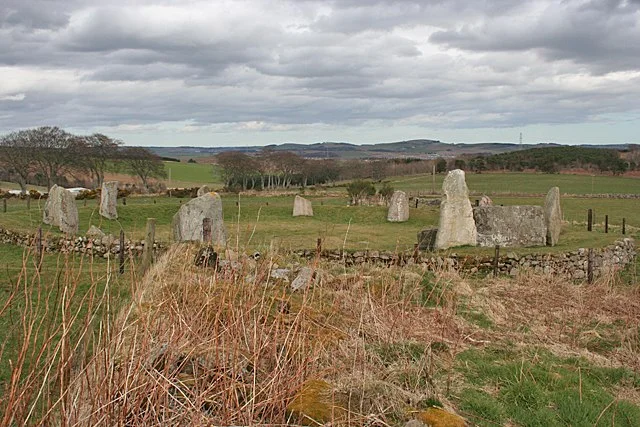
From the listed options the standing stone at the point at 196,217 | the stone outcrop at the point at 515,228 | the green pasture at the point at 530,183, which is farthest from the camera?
the green pasture at the point at 530,183

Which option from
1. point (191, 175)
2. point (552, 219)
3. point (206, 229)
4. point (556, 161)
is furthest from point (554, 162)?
point (206, 229)

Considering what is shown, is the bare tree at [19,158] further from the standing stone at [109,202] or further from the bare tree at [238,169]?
the standing stone at [109,202]

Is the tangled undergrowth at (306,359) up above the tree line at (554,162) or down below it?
below

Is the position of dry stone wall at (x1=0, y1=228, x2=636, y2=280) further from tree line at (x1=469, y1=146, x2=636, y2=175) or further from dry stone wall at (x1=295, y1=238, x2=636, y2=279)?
tree line at (x1=469, y1=146, x2=636, y2=175)

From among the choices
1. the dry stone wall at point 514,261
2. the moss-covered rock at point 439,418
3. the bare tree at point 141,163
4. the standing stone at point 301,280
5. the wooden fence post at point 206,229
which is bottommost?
the dry stone wall at point 514,261

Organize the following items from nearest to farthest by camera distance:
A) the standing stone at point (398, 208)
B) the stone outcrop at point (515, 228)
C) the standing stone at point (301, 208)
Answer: the stone outcrop at point (515, 228)
the standing stone at point (398, 208)
the standing stone at point (301, 208)

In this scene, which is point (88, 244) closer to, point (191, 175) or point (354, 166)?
point (354, 166)

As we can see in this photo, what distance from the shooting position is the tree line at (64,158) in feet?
199

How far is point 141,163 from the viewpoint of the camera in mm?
69875

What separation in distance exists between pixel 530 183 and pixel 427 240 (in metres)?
49.3

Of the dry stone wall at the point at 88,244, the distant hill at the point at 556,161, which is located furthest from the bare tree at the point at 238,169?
the dry stone wall at the point at 88,244

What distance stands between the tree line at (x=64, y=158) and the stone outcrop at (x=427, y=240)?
134ft

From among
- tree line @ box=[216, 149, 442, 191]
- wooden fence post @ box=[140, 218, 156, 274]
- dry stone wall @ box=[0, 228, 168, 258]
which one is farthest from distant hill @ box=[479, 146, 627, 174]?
wooden fence post @ box=[140, 218, 156, 274]

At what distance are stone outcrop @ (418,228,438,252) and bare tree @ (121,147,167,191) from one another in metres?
53.4
